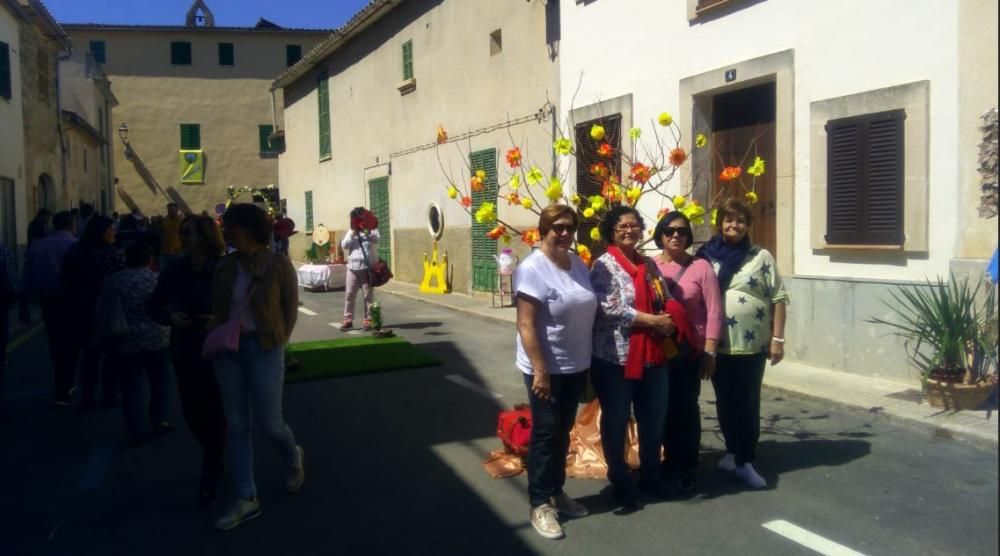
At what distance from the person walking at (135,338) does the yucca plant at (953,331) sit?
19.1ft

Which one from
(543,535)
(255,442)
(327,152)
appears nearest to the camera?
(543,535)

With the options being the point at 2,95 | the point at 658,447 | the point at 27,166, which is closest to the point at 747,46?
the point at 658,447

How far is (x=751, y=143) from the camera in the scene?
9930 mm

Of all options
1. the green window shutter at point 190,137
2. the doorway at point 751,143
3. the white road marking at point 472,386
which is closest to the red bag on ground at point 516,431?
the white road marking at point 472,386

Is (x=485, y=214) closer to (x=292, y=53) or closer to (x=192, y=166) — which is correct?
(x=192, y=166)

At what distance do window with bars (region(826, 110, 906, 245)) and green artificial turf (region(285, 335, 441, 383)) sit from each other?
14.5 ft

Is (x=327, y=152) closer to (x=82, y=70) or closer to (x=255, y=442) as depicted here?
(x=82, y=70)

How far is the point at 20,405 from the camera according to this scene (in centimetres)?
779

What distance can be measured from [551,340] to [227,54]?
40.8m

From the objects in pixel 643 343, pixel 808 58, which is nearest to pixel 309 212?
pixel 808 58

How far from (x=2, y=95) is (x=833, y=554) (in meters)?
18.5

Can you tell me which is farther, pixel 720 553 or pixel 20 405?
pixel 20 405

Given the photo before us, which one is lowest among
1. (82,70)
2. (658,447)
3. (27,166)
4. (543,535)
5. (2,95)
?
(543,535)

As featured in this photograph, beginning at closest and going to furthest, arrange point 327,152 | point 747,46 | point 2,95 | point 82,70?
point 747,46 < point 2,95 < point 327,152 < point 82,70
